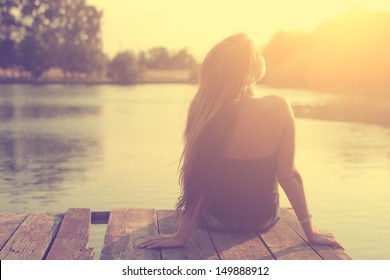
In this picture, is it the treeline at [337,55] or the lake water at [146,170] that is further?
the treeline at [337,55]

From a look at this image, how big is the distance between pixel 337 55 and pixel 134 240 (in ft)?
164

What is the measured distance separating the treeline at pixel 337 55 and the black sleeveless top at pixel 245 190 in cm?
4119

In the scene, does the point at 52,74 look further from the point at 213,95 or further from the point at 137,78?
the point at 213,95

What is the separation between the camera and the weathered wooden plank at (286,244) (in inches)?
155

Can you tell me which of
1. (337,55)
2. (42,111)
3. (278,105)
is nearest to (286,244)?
(278,105)

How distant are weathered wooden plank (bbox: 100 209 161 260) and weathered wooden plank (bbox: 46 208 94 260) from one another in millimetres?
150

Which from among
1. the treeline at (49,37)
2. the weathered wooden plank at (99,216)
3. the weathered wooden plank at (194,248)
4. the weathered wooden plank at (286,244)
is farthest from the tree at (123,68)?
the weathered wooden plank at (286,244)

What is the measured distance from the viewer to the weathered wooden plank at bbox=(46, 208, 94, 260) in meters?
4.06

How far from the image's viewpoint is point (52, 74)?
66.0 m

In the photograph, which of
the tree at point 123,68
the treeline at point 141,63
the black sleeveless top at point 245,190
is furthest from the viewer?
the tree at point 123,68

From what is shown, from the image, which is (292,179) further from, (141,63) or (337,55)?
(141,63)

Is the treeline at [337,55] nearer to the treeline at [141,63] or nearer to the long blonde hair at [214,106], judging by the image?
the treeline at [141,63]

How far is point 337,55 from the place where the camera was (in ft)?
171
